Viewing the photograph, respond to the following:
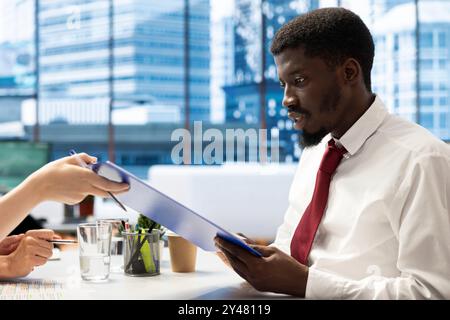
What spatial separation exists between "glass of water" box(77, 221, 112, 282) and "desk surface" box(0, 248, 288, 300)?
1.0 inches

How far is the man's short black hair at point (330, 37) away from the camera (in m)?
1.30

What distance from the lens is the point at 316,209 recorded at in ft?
4.34

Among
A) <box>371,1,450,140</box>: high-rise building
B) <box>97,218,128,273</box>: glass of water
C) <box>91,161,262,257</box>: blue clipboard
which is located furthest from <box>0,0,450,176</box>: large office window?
<box>91,161,262,257</box>: blue clipboard

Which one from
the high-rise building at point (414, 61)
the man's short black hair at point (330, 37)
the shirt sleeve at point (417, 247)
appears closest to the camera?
the shirt sleeve at point (417, 247)

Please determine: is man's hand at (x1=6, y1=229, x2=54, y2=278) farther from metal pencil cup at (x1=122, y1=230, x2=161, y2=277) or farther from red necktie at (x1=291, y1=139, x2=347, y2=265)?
red necktie at (x1=291, y1=139, x2=347, y2=265)

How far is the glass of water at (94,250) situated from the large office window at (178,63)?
5.58m

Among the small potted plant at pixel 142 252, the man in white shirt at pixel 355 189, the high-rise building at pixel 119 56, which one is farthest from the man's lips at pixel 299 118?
the high-rise building at pixel 119 56

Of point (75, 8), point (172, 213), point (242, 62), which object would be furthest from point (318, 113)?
point (75, 8)

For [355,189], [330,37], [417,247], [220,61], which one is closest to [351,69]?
[330,37]

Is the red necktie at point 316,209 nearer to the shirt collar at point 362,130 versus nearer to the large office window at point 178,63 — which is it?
the shirt collar at point 362,130

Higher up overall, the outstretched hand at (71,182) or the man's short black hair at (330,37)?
the man's short black hair at (330,37)

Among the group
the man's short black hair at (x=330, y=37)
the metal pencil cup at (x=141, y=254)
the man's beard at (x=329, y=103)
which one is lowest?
the metal pencil cup at (x=141, y=254)

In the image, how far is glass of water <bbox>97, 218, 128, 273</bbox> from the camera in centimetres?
149

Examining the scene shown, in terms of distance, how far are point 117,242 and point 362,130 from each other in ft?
2.76
